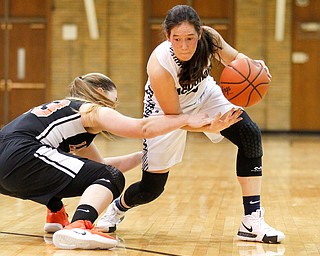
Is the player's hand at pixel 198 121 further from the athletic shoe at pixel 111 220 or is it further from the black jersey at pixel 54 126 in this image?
the athletic shoe at pixel 111 220

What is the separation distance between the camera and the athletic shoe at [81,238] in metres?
3.10

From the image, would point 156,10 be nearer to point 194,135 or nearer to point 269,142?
point 194,135

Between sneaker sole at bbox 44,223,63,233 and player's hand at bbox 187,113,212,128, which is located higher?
player's hand at bbox 187,113,212,128

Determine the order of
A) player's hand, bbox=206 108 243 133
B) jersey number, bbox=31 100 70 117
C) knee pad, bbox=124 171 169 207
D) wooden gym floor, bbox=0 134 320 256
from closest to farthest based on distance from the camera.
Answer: player's hand, bbox=206 108 243 133, wooden gym floor, bbox=0 134 320 256, jersey number, bbox=31 100 70 117, knee pad, bbox=124 171 169 207

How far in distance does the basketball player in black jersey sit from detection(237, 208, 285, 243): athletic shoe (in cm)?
67

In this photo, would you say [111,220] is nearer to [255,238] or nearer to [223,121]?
[255,238]

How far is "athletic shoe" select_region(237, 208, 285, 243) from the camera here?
3.48m

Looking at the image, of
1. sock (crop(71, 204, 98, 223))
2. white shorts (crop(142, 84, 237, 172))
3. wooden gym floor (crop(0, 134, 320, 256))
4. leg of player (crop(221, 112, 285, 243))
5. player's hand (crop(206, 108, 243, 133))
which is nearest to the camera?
player's hand (crop(206, 108, 243, 133))

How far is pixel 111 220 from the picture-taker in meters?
3.88

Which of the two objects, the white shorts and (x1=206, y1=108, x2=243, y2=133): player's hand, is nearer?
(x1=206, y1=108, x2=243, y2=133): player's hand

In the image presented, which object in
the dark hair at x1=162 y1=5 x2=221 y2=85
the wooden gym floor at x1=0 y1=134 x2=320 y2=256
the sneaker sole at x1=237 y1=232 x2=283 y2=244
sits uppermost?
the dark hair at x1=162 y1=5 x2=221 y2=85

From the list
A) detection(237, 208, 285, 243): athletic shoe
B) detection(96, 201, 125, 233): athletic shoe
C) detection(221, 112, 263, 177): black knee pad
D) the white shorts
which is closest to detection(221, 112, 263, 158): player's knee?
detection(221, 112, 263, 177): black knee pad

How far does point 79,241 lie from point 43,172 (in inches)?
15.6

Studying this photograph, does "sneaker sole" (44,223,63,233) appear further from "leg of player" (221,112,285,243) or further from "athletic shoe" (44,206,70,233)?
"leg of player" (221,112,285,243)
